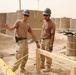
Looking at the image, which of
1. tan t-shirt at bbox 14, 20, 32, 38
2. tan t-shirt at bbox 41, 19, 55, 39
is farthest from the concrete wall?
tan t-shirt at bbox 14, 20, 32, 38

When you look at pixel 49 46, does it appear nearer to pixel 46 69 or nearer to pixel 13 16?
pixel 46 69

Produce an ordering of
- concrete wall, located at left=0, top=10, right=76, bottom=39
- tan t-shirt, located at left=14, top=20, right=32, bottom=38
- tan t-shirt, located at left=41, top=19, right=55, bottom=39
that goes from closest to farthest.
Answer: tan t-shirt, located at left=14, top=20, right=32, bottom=38 → tan t-shirt, located at left=41, top=19, right=55, bottom=39 → concrete wall, located at left=0, top=10, right=76, bottom=39

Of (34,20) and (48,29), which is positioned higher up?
(34,20)

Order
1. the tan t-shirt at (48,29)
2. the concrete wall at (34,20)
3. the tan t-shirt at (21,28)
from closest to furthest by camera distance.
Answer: the tan t-shirt at (21,28) < the tan t-shirt at (48,29) < the concrete wall at (34,20)

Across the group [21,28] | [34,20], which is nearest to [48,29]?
[21,28]

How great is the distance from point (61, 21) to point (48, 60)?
867 inches

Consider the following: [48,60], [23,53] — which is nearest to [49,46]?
[48,60]

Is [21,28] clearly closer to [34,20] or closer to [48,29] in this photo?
[48,29]

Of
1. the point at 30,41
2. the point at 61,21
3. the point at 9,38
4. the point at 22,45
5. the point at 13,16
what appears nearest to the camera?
the point at 22,45

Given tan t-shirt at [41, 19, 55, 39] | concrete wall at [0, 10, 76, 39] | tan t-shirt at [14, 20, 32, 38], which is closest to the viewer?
tan t-shirt at [14, 20, 32, 38]

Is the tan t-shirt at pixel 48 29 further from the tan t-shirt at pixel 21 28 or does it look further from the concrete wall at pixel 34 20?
the concrete wall at pixel 34 20

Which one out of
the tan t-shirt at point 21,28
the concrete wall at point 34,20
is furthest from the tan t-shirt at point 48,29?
the concrete wall at point 34,20

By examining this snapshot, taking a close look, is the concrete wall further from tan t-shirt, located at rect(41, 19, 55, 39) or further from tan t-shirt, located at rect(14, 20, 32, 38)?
tan t-shirt, located at rect(14, 20, 32, 38)

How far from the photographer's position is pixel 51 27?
24.6 feet
